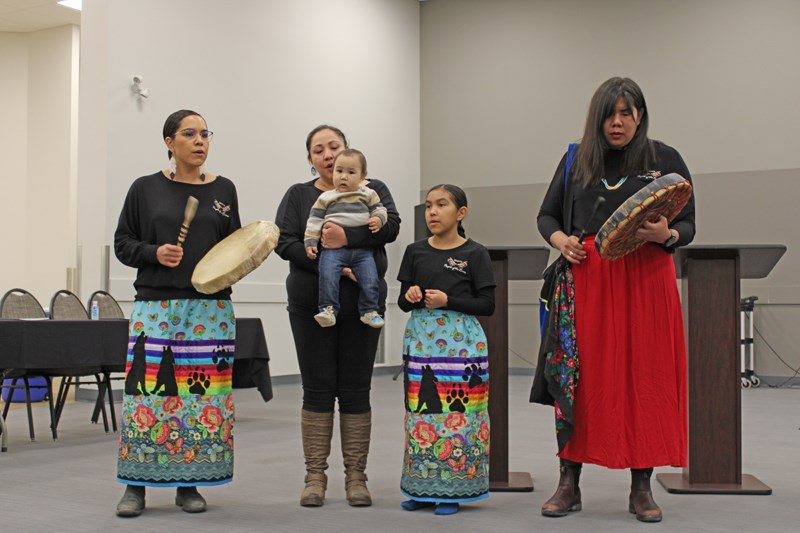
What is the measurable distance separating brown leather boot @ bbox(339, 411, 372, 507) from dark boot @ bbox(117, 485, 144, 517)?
2.54 feet

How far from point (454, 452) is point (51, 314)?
3.87m

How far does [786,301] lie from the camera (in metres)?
9.94

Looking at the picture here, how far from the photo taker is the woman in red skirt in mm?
3250

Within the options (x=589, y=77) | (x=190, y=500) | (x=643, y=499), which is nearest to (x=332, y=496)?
(x=190, y=500)

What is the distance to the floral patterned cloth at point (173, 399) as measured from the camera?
3.33m

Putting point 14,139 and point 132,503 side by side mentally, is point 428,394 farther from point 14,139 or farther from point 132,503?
point 14,139

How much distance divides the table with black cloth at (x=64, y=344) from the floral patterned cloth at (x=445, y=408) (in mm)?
2842

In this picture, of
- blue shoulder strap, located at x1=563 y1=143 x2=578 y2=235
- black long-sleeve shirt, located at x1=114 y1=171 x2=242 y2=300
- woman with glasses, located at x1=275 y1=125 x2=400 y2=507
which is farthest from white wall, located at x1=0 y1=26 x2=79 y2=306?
blue shoulder strap, located at x1=563 y1=143 x2=578 y2=235

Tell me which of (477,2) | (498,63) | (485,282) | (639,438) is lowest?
(639,438)

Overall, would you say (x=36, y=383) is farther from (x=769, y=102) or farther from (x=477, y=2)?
(x=769, y=102)

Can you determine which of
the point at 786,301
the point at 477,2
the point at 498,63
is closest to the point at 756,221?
the point at 786,301

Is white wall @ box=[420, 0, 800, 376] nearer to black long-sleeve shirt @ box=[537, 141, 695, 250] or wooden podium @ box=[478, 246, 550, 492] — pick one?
wooden podium @ box=[478, 246, 550, 492]

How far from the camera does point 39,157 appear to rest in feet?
36.6

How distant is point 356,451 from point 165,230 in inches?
43.2
